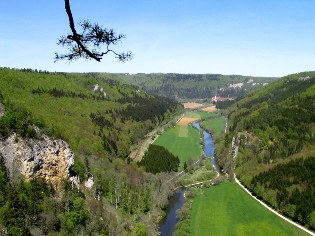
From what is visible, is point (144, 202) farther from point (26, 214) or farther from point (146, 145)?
point (146, 145)

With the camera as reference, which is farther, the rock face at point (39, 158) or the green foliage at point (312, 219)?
the green foliage at point (312, 219)

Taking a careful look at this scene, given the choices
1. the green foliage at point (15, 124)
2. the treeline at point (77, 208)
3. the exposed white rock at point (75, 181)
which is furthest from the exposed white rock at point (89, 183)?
the green foliage at point (15, 124)

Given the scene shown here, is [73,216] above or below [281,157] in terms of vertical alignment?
below

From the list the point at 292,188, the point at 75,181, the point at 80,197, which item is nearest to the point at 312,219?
the point at 292,188

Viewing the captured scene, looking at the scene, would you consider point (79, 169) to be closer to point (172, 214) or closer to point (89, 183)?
point (89, 183)

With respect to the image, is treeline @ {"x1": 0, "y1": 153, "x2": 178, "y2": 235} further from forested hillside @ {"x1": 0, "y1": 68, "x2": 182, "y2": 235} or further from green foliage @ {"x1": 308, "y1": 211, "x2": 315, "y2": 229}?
green foliage @ {"x1": 308, "y1": 211, "x2": 315, "y2": 229}

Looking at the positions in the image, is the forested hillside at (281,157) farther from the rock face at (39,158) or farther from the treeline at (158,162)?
the rock face at (39,158)

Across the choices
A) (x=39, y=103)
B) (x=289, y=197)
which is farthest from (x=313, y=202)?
(x=39, y=103)
